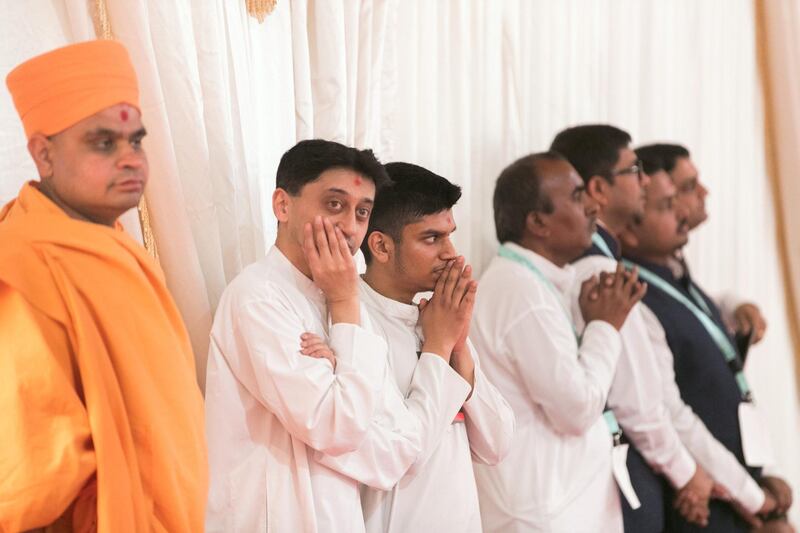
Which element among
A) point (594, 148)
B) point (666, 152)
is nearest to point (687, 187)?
point (666, 152)

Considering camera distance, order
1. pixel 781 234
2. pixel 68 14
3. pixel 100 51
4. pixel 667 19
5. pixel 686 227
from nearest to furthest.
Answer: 1. pixel 100 51
2. pixel 68 14
3. pixel 686 227
4. pixel 667 19
5. pixel 781 234

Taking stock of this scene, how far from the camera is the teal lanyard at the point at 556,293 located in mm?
3258

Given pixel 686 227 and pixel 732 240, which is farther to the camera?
pixel 732 240

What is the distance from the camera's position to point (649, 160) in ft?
13.7

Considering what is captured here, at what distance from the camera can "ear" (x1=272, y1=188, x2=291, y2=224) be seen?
234 centimetres

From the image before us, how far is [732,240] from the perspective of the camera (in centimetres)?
519

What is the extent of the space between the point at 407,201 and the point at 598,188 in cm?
142

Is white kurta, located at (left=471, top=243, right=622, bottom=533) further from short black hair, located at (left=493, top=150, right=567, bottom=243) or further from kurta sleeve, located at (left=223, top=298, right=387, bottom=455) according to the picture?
kurta sleeve, located at (left=223, top=298, right=387, bottom=455)

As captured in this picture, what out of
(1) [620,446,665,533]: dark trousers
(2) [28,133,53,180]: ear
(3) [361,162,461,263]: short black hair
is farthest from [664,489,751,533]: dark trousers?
(2) [28,133,53,180]: ear

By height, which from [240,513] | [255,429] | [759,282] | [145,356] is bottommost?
[759,282]

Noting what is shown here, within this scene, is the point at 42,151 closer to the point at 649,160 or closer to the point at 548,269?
the point at 548,269

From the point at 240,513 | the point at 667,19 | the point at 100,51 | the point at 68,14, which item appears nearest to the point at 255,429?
the point at 240,513

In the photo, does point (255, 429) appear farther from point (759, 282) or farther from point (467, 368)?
point (759, 282)

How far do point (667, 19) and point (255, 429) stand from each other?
333cm
